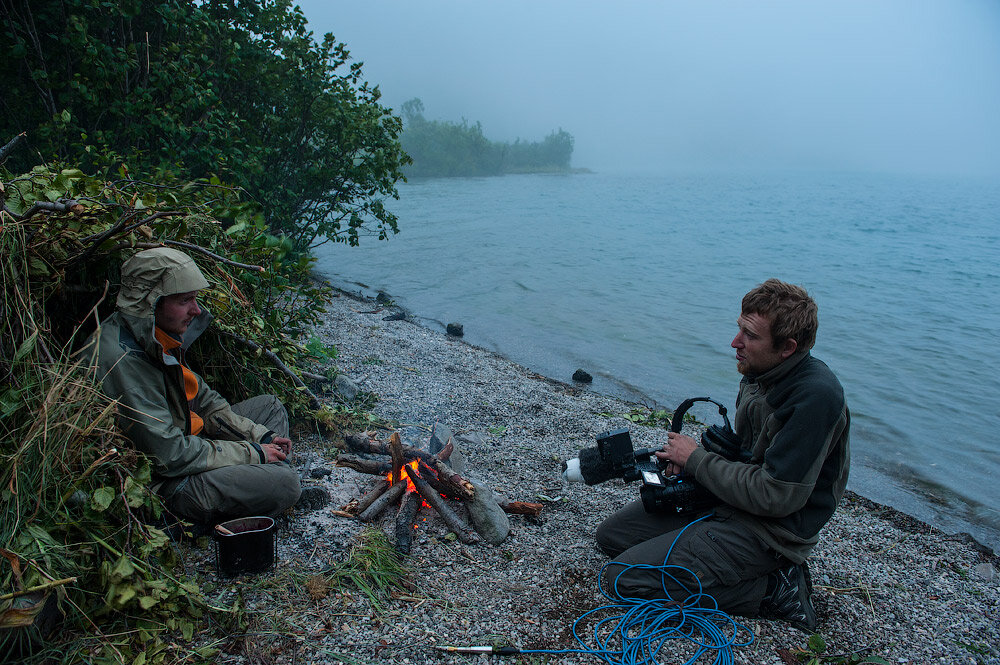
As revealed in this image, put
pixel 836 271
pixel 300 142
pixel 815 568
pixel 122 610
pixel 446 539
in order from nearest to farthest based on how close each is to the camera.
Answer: pixel 122 610, pixel 446 539, pixel 815 568, pixel 300 142, pixel 836 271

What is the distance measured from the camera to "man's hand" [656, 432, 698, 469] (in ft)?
13.3

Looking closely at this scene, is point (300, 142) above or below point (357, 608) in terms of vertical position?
above

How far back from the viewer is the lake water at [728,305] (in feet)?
31.3

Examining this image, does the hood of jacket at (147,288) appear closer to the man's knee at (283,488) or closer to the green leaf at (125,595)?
the man's knee at (283,488)

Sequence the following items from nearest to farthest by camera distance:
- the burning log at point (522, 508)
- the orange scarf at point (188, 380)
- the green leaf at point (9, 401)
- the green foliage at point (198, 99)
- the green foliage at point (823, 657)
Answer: the green leaf at point (9, 401), the green foliage at point (823, 657), the orange scarf at point (188, 380), the burning log at point (522, 508), the green foliage at point (198, 99)

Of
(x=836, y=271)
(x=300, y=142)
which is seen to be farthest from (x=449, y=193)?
(x=300, y=142)

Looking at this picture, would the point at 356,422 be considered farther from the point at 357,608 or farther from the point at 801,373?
the point at 801,373

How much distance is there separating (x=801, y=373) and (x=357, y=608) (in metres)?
3.01

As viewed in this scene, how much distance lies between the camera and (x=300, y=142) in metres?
11.7

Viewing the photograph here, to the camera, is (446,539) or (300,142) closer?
(446,539)

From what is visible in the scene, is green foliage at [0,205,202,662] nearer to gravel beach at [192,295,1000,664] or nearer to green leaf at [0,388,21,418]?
green leaf at [0,388,21,418]

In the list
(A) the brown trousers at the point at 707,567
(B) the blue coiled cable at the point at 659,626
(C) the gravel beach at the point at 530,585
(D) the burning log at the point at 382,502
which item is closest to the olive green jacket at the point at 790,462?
(A) the brown trousers at the point at 707,567

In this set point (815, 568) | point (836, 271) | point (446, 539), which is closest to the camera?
point (446, 539)

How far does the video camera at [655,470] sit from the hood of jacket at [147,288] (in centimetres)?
285
